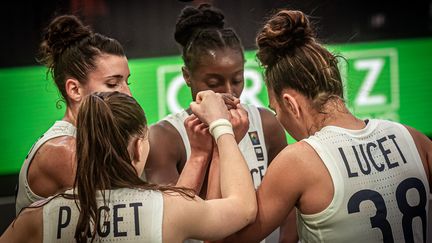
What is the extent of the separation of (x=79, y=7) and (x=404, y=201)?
2.77m

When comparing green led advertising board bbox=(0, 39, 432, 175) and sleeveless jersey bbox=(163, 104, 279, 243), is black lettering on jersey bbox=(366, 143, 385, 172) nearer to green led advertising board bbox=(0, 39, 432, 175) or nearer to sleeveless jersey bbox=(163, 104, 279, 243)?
sleeveless jersey bbox=(163, 104, 279, 243)

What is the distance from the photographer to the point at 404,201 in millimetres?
2176

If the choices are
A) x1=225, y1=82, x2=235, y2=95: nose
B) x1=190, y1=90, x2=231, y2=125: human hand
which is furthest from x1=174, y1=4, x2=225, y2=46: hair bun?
x1=190, y1=90, x2=231, y2=125: human hand

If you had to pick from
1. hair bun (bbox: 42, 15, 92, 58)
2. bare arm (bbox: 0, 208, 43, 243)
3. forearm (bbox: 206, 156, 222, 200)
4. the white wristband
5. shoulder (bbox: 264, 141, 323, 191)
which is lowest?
bare arm (bbox: 0, 208, 43, 243)

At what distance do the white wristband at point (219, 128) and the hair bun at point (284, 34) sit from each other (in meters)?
0.25

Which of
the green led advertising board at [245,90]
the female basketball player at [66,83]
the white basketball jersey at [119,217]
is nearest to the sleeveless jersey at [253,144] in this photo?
the female basketball player at [66,83]

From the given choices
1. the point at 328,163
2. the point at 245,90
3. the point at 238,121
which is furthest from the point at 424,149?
the point at 245,90

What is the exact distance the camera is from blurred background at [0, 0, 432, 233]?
4.37m

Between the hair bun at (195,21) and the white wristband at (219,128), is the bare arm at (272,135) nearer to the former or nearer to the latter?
the hair bun at (195,21)

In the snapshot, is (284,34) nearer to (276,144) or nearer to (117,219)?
(117,219)

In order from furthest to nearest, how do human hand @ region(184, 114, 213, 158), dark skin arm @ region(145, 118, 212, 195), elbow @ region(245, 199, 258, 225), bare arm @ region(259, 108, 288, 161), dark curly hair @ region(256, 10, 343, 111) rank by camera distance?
bare arm @ region(259, 108, 288, 161) → dark skin arm @ region(145, 118, 212, 195) → human hand @ region(184, 114, 213, 158) → dark curly hair @ region(256, 10, 343, 111) → elbow @ region(245, 199, 258, 225)

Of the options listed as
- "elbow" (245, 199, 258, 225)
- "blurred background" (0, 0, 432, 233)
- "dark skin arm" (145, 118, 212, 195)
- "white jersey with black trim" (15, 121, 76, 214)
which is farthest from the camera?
"blurred background" (0, 0, 432, 233)

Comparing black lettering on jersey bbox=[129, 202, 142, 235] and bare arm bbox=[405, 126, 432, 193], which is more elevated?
bare arm bbox=[405, 126, 432, 193]

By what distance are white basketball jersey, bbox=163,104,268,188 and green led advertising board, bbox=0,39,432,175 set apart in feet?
4.39
